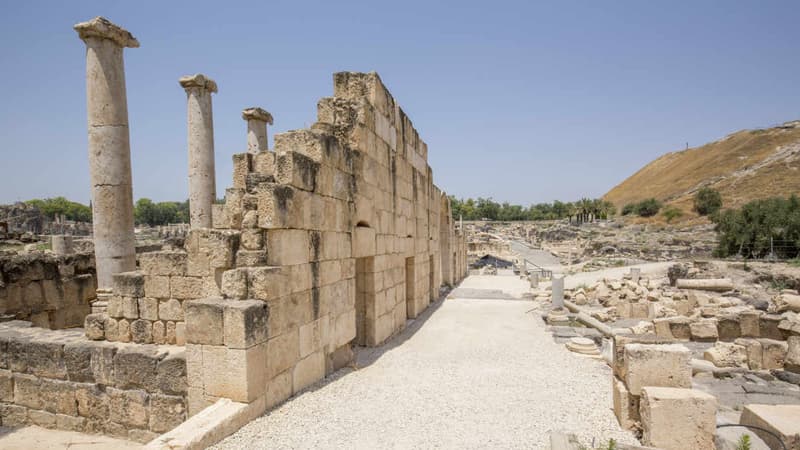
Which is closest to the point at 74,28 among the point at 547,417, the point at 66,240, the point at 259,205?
the point at 259,205

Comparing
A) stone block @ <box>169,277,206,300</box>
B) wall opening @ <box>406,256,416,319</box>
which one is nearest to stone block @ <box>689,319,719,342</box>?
wall opening @ <box>406,256,416,319</box>

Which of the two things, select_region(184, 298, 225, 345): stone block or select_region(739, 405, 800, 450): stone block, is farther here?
select_region(184, 298, 225, 345): stone block

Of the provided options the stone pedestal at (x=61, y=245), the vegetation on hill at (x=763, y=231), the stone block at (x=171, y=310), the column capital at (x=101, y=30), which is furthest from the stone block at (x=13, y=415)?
the vegetation on hill at (x=763, y=231)

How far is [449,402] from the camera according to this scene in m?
5.05

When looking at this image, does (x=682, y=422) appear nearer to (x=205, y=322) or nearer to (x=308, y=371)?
(x=308, y=371)

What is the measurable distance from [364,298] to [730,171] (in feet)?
262

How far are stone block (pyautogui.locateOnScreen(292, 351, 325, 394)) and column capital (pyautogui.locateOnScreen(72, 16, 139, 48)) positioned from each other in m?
6.88

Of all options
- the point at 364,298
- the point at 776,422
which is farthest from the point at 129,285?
the point at 776,422

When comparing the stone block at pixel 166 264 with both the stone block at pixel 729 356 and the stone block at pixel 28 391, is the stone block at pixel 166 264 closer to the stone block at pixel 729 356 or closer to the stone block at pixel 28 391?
the stone block at pixel 28 391

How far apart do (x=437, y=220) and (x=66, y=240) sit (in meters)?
11.7

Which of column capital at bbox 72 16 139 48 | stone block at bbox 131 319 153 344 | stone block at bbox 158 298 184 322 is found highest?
column capital at bbox 72 16 139 48

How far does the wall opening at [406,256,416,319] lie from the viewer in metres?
10.9

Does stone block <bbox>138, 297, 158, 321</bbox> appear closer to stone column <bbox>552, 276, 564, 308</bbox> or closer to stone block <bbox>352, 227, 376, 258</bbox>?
stone block <bbox>352, 227, 376, 258</bbox>

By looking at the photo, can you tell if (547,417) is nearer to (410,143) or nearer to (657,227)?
(410,143)
